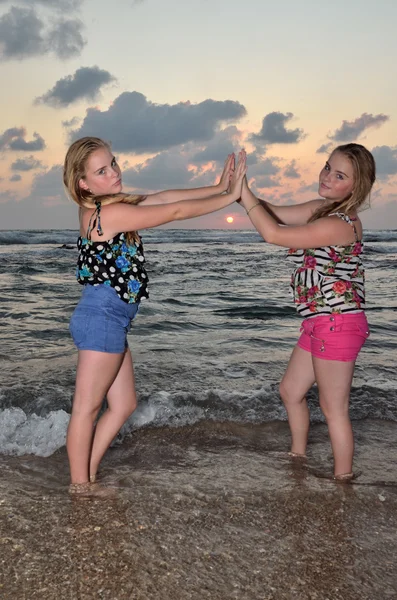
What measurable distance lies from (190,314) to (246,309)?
1.17m

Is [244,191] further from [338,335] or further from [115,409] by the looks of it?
[115,409]

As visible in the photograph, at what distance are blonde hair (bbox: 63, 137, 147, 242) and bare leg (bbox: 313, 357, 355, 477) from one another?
1391mm

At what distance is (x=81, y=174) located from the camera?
11.1 ft

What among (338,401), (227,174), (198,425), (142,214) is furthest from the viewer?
(198,425)

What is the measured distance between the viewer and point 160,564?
2658mm

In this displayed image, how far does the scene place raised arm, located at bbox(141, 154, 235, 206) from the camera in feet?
12.2

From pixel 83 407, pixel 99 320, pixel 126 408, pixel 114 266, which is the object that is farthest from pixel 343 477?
pixel 114 266

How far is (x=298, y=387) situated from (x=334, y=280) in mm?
821

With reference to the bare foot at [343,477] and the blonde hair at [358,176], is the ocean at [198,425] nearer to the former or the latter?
the bare foot at [343,477]

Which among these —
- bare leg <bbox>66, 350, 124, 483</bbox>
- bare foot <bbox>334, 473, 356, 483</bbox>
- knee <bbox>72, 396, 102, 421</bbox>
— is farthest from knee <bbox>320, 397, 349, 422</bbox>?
knee <bbox>72, 396, 102, 421</bbox>

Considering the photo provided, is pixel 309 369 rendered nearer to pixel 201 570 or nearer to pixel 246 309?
pixel 201 570

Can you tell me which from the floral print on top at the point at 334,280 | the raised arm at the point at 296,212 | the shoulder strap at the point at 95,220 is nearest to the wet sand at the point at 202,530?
the floral print on top at the point at 334,280

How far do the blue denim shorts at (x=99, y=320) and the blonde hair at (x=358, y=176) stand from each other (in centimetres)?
140

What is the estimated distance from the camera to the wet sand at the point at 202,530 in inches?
99.4
